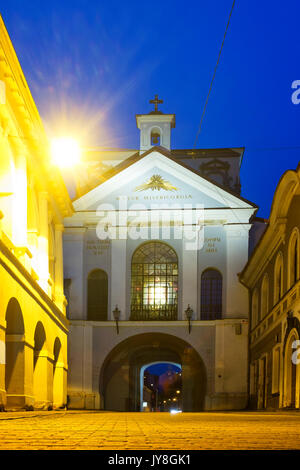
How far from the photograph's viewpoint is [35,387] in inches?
759

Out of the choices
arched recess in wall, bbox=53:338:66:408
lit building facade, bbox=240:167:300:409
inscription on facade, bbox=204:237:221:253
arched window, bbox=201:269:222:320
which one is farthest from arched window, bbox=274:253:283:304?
inscription on facade, bbox=204:237:221:253

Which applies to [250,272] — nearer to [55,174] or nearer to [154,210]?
[154,210]

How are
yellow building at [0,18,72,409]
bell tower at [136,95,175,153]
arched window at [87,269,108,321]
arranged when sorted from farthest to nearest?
bell tower at [136,95,175,153], arched window at [87,269,108,321], yellow building at [0,18,72,409]

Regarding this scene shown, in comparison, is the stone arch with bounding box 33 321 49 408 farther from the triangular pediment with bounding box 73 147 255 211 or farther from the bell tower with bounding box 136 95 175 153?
the bell tower with bounding box 136 95 175 153

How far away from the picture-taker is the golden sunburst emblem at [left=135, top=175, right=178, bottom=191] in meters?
32.1

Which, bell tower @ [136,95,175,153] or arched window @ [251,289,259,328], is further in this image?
bell tower @ [136,95,175,153]

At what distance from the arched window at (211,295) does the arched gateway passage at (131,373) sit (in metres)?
1.80

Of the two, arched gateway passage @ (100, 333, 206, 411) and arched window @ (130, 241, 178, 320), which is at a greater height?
arched window @ (130, 241, 178, 320)

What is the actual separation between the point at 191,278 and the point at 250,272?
3.60m

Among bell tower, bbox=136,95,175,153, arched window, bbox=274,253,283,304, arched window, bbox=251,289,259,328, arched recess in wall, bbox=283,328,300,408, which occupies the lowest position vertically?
arched recess in wall, bbox=283,328,300,408

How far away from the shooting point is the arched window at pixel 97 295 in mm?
31625

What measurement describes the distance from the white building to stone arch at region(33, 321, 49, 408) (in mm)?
11166

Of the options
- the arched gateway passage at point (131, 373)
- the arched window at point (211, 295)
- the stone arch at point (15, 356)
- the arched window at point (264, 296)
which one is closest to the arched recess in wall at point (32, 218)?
the stone arch at point (15, 356)

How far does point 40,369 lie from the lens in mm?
19422
